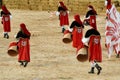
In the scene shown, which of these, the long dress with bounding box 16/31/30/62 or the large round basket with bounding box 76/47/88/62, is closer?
the large round basket with bounding box 76/47/88/62

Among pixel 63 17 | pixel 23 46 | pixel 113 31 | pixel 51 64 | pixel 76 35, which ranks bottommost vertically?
pixel 51 64

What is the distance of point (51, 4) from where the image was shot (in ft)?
136

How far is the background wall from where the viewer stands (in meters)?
39.1

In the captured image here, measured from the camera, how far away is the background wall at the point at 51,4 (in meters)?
39.1

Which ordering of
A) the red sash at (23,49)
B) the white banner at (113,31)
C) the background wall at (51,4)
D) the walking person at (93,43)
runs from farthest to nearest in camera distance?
the background wall at (51,4), the white banner at (113,31), the red sash at (23,49), the walking person at (93,43)

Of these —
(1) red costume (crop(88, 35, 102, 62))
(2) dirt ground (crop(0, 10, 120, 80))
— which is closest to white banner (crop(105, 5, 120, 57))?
(2) dirt ground (crop(0, 10, 120, 80))

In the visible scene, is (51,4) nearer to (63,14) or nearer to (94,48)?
(63,14)

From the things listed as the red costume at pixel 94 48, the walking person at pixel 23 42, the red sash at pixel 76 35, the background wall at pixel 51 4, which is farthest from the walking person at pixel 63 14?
the background wall at pixel 51 4

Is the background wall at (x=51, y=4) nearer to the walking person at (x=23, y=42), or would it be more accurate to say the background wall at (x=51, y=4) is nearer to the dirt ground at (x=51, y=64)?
the dirt ground at (x=51, y=64)

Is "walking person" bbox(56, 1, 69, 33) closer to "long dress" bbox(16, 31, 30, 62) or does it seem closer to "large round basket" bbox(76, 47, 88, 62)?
"long dress" bbox(16, 31, 30, 62)

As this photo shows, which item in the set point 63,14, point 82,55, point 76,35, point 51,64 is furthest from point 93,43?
point 63,14

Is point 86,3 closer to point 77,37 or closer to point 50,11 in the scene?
point 50,11

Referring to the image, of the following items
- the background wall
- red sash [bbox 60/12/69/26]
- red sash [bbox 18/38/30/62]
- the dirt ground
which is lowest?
the dirt ground

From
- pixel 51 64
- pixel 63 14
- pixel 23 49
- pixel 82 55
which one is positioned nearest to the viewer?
pixel 82 55
